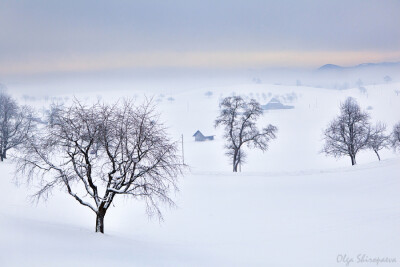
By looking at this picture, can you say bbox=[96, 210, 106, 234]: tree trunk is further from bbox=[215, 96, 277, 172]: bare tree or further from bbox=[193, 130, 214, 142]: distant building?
bbox=[193, 130, 214, 142]: distant building

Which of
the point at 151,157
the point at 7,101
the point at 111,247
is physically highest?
the point at 7,101

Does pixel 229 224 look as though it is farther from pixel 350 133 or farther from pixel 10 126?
pixel 10 126

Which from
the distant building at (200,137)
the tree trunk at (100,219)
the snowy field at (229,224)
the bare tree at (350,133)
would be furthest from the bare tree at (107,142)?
the distant building at (200,137)

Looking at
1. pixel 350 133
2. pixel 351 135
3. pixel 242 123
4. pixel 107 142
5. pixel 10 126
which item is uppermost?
pixel 242 123

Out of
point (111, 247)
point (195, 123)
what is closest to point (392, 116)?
point (195, 123)

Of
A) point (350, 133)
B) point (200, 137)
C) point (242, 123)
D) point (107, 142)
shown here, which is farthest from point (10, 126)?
point (200, 137)

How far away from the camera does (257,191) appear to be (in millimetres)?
27109

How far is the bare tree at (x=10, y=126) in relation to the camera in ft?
122

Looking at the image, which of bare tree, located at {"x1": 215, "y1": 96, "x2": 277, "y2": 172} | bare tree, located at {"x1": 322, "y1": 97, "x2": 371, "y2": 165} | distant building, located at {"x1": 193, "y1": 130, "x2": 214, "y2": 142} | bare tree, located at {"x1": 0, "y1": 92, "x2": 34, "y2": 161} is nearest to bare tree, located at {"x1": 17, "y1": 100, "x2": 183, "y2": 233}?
bare tree, located at {"x1": 0, "y1": 92, "x2": 34, "y2": 161}

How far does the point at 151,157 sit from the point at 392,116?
99.9 meters

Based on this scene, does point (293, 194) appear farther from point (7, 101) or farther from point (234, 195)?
point (7, 101)

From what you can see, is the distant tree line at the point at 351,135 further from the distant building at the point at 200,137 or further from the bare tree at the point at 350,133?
the distant building at the point at 200,137

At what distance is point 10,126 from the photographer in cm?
3956

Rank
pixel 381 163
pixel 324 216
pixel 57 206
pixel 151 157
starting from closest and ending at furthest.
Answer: pixel 151 157
pixel 324 216
pixel 57 206
pixel 381 163
